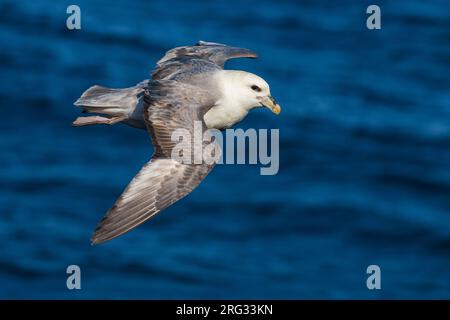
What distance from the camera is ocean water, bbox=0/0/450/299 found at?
28234 millimetres

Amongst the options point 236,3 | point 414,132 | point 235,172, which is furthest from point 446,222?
→ point 236,3

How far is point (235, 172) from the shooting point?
29562mm

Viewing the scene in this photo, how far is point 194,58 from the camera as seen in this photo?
1188 centimetres

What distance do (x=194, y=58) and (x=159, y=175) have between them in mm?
2183

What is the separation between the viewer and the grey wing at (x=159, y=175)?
9.78m

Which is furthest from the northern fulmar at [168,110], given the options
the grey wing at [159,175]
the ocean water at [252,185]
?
the ocean water at [252,185]

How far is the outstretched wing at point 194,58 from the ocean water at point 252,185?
15.2 m

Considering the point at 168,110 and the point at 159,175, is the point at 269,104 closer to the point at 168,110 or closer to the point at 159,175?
the point at 168,110

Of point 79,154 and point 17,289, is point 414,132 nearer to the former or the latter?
point 79,154

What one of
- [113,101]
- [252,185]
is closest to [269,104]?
[113,101]

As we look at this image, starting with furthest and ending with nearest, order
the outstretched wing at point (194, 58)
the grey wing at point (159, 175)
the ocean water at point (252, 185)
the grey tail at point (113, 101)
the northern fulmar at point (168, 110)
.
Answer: the ocean water at point (252, 185) → the outstretched wing at point (194, 58) → the grey tail at point (113, 101) → the northern fulmar at point (168, 110) → the grey wing at point (159, 175)

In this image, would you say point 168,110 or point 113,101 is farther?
point 113,101

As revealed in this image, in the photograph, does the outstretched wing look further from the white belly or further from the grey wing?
the grey wing

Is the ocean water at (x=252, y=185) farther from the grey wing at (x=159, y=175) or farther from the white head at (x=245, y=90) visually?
the grey wing at (x=159, y=175)
